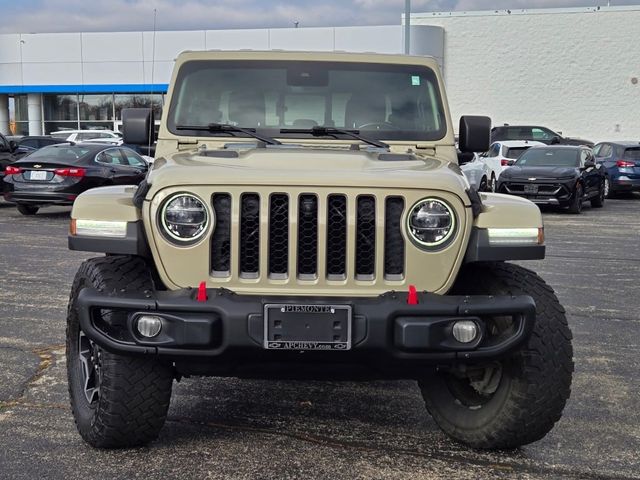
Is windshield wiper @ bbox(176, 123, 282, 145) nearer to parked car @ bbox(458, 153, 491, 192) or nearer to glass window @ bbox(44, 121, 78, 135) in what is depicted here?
parked car @ bbox(458, 153, 491, 192)

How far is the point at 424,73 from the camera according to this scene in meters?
5.34

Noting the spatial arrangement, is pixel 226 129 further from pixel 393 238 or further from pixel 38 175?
pixel 38 175

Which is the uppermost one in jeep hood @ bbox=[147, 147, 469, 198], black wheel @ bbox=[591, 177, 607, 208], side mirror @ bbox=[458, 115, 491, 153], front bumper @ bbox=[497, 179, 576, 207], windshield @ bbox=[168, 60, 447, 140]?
windshield @ bbox=[168, 60, 447, 140]

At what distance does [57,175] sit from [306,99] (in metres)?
11.3

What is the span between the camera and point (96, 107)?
40.4 m

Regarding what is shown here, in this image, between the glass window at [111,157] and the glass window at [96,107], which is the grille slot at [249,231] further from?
the glass window at [96,107]

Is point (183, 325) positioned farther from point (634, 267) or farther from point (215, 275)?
point (634, 267)

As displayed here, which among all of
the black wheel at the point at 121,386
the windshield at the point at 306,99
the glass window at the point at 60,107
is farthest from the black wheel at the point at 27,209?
the glass window at the point at 60,107

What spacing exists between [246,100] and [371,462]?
7.73 feet

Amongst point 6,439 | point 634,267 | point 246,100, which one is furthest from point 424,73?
point 634,267

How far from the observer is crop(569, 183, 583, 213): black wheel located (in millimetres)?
18406

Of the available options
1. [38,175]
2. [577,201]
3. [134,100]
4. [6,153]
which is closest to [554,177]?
[577,201]

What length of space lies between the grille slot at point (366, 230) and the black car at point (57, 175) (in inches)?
489

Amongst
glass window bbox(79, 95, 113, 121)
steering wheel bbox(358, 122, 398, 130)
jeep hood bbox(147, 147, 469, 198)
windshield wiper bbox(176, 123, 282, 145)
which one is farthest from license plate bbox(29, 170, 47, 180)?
glass window bbox(79, 95, 113, 121)
